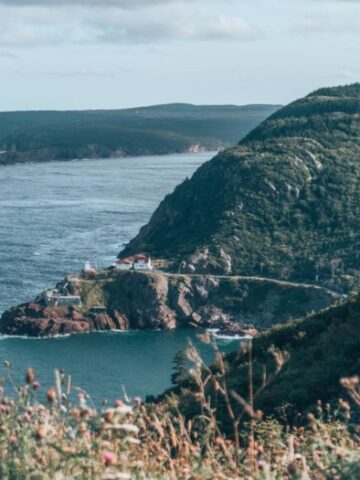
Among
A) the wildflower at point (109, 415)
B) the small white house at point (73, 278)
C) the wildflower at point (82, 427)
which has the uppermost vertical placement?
the wildflower at point (109, 415)

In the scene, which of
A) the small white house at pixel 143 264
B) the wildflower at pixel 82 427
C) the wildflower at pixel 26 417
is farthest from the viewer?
the small white house at pixel 143 264

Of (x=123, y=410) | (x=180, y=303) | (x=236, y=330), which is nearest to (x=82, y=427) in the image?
(x=123, y=410)

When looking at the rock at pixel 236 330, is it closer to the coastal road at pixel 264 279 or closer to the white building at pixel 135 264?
the coastal road at pixel 264 279

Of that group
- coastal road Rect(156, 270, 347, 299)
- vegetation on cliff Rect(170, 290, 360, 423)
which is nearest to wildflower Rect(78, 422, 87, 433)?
vegetation on cliff Rect(170, 290, 360, 423)

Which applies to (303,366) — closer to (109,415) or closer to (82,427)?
(82,427)

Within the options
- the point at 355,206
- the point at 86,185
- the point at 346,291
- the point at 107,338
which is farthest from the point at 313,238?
the point at 86,185

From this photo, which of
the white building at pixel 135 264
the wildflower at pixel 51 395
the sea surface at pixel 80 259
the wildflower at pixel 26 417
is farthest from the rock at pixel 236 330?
the wildflower at pixel 51 395
